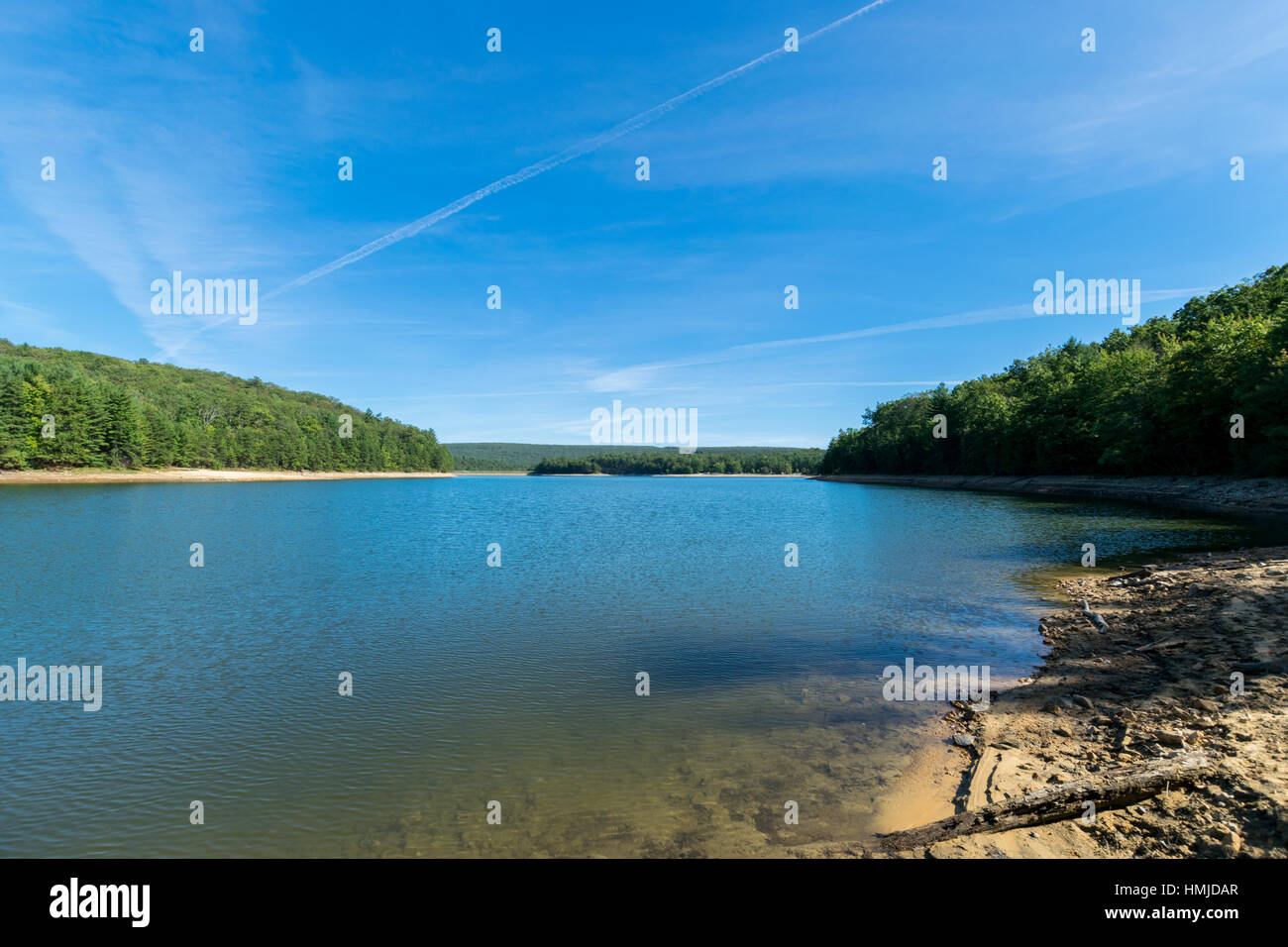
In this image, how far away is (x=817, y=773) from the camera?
23.5 ft

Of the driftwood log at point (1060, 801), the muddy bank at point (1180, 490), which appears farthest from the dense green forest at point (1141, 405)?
the driftwood log at point (1060, 801)

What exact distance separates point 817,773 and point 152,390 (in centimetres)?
15378

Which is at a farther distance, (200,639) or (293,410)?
(293,410)

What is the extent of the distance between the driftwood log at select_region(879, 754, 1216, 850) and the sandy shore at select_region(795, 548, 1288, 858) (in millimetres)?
40

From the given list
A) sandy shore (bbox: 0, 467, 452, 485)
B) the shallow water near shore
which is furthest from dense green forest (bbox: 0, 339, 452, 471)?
the shallow water near shore

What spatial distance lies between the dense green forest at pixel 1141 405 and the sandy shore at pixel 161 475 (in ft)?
392

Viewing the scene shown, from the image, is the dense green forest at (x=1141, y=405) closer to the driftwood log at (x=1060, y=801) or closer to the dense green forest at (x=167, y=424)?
the driftwood log at (x=1060, y=801)

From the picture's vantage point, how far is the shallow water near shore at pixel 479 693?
6.23m

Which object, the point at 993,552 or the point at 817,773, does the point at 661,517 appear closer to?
the point at 993,552

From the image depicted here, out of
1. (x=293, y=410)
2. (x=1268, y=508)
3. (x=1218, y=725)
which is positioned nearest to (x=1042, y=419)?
(x=1268, y=508)

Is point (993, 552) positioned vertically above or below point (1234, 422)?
below

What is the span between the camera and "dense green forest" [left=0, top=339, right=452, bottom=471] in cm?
7456

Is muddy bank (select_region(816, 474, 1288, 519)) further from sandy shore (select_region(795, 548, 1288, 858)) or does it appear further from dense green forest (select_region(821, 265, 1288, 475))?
sandy shore (select_region(795, 548, 1288, 858))

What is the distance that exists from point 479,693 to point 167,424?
114093mm
